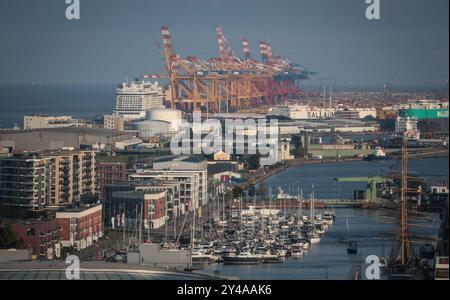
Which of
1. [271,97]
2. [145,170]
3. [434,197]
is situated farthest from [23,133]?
[271,97]

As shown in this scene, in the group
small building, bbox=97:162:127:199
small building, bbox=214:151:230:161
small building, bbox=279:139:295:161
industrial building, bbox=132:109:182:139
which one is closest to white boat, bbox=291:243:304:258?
small building, bbox=97:162:127:199

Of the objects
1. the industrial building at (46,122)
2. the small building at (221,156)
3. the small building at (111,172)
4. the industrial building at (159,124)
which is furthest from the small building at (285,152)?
the small building at (111,172)

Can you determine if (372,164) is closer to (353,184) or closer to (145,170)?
(353,184)

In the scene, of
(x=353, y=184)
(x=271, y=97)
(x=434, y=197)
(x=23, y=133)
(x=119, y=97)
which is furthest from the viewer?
(x=271, y=97)

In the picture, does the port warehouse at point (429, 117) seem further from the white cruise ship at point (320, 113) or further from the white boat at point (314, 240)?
the white boat at point (314, 240)

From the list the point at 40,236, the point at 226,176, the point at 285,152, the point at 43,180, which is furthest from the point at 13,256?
the point at 285,152

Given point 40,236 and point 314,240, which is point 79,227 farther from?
point 314,240
